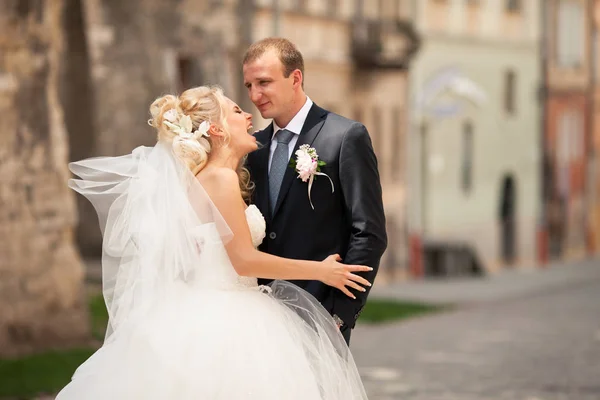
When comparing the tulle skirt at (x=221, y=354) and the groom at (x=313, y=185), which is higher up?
the groom at (x=313, y=185)

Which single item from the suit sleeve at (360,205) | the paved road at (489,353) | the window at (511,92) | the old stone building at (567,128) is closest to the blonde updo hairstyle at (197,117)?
the suit sleeve at (360,205)

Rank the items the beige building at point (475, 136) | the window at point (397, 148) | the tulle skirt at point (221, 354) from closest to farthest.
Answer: the tulle skirt at point (221, 354), the window at point (397, 148), the beige building at point (475, 136)

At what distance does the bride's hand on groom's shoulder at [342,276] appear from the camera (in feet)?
19.6

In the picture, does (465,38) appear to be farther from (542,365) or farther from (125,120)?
(542,365)

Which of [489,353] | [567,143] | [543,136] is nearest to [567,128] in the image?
[567,143]

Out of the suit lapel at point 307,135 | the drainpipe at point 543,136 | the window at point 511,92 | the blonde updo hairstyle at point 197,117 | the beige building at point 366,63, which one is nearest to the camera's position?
the blonde updo hairstyle at point 197,117

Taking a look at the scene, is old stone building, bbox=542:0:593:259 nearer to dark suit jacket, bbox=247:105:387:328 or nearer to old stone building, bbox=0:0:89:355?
old stone building, bbox=0:0:89:355

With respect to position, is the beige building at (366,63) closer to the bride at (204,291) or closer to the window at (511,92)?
the window at (511,92)

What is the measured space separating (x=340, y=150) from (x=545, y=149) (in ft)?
113

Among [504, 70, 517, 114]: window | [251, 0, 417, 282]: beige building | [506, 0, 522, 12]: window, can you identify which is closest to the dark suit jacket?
[251, 0, 417, 282]: beige building

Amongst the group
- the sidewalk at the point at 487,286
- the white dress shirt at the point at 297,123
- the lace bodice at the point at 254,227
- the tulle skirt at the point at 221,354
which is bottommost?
the sidewalk at the point at 487,286

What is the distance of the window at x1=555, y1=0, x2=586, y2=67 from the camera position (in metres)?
41.4

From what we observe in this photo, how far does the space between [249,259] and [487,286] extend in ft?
77.6

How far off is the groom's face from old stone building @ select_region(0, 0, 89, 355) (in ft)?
29.4
